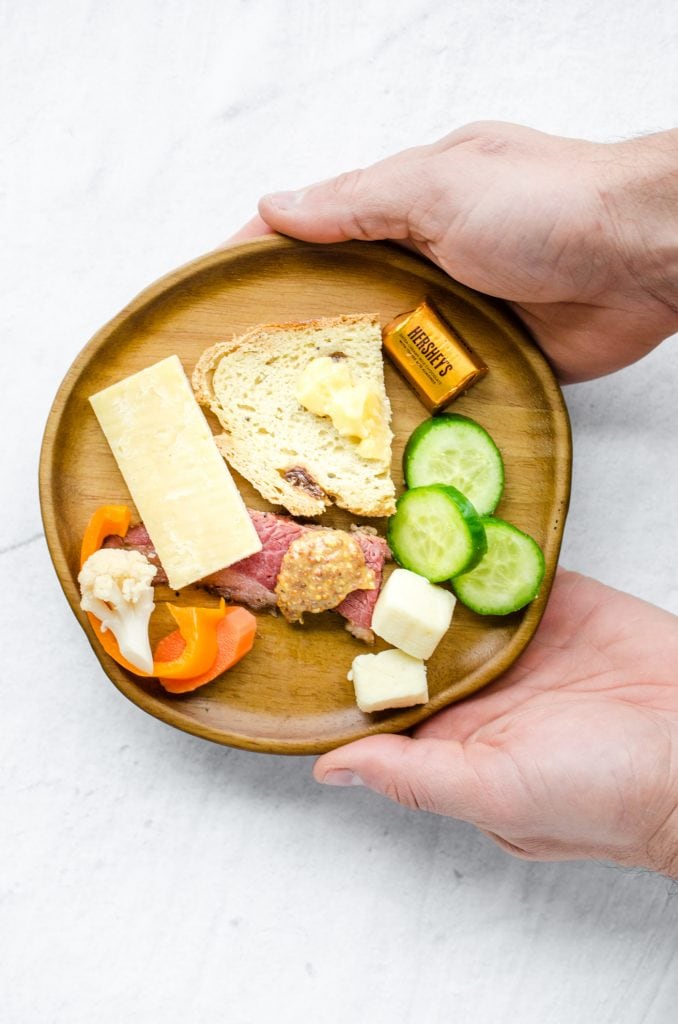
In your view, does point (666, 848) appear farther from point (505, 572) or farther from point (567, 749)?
point (505, 572)

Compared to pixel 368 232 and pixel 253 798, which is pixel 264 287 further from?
pixel 253 798

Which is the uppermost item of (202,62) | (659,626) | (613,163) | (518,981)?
(202,62)

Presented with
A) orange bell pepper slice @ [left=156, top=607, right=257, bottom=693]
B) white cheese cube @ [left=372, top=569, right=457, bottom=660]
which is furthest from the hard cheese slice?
white cheese cube @ [left=372, top=569, right=457, bottom=660]

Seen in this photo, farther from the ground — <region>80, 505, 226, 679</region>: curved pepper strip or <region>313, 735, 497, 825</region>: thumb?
<region>80, 505, 226, 679</region>: curved pepper strip

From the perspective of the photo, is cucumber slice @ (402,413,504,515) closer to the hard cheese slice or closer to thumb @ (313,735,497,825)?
the hard cheese slice

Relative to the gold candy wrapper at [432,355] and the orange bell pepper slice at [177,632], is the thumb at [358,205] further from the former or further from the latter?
the orange bell pepper slice at [177,632]

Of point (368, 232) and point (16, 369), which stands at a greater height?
point (368, 232)

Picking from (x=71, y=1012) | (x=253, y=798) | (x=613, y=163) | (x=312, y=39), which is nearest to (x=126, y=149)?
(x=312, y=39)
